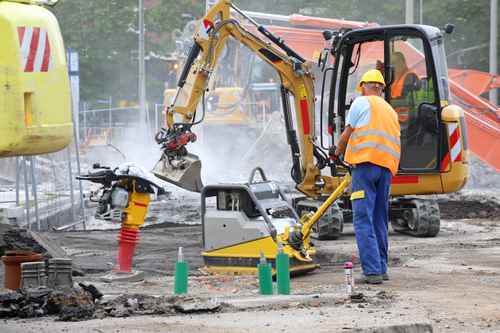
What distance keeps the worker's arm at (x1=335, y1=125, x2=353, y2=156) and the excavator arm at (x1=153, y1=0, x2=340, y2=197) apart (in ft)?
12.9

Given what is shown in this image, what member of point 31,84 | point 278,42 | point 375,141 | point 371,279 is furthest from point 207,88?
point 31,84

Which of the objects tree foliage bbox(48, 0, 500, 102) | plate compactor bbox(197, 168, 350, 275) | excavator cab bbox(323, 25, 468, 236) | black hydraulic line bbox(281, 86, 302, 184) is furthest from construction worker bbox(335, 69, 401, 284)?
tree foliage bbox(48, 0, 500, 102)

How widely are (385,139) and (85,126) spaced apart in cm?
3667

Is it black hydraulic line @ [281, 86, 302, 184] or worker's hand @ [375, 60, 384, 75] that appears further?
black hydraulic line @ [281, 86, 302, 184]

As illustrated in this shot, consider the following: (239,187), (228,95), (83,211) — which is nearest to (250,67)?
(228,95)

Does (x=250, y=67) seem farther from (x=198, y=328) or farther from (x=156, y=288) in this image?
(x=198, y=328)

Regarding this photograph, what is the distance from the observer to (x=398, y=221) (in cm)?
1681

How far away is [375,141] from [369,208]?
0.62 m

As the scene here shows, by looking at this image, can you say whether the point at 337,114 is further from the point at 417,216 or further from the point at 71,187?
the point at 71,187

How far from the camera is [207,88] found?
16.2m

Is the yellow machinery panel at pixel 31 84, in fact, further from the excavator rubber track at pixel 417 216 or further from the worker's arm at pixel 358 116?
the excavator rubber track at pixel 417 216

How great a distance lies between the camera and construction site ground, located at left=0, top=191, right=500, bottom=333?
28.0ft

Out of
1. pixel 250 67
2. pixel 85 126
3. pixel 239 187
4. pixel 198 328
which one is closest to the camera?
pixel 198 328

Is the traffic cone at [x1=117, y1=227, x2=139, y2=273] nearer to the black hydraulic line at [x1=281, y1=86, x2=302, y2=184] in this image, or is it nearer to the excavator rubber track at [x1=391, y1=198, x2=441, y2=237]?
the black hydraulic line at [x1=281, y1=86, x2=302, y2=184]
